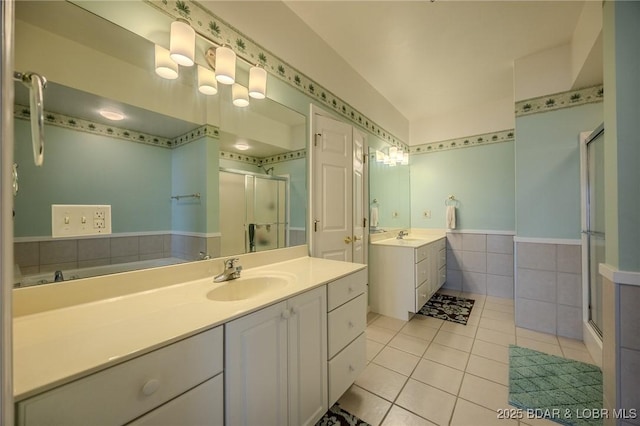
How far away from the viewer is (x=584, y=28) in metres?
1.78

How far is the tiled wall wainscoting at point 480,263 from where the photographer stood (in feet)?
10.1

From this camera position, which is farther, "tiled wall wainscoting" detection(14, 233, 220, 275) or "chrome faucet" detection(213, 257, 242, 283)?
"chrome faucet" detection(213, 257, 242, 283)

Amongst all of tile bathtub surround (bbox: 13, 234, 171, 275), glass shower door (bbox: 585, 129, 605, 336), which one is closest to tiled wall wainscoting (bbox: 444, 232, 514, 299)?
glass shower door (bbox: 585, 129, 605, 336)

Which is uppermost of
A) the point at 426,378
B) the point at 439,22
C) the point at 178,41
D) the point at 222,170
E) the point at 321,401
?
the point at 439,22

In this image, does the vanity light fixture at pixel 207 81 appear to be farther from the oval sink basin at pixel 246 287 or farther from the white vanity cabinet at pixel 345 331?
the white vanity cabinet at pixel 345 331

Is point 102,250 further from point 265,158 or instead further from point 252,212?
point 265,158

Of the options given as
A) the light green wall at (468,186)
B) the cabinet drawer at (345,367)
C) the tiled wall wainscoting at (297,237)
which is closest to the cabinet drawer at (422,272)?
the light green wall at (468,186)

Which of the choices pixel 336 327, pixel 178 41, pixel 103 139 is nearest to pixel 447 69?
pixel 178 41

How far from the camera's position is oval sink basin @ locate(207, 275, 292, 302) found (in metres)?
1.19

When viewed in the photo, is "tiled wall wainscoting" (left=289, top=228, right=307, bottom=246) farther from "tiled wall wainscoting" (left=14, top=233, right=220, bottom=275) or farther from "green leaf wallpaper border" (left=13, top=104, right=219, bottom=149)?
"green leaf wallpaper border" (left=13, top=104, right=219, bottom=149)

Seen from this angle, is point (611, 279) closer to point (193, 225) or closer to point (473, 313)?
point (473, 313)

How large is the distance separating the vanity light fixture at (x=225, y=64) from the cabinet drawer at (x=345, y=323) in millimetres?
1430

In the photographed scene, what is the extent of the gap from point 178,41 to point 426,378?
8.10ft

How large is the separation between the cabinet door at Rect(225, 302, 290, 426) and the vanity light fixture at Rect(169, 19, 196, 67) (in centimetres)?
124
